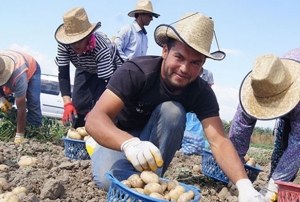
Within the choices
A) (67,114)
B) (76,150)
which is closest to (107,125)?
(76,150)

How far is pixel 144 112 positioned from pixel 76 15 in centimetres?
175

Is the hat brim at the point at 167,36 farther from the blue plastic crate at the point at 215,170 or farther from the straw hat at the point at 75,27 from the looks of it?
the straw hat at the point at 75,27

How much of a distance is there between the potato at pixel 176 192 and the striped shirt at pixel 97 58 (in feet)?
6.73

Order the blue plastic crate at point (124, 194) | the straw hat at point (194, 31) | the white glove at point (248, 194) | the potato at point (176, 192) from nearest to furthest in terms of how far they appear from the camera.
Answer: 1. the blue plastic crate at point (124, 194)
2. the potato at point (176, 192)
3. the white glove at point (248, 194)
4. the straw hat at point (194, 31)

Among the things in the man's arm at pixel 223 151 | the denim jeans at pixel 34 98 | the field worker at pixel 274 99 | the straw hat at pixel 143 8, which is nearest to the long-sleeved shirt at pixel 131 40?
the straw hat at pixel 143 8

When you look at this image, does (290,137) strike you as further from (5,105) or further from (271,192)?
(5,105)

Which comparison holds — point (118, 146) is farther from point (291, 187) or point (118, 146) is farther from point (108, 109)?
point (291, 187)

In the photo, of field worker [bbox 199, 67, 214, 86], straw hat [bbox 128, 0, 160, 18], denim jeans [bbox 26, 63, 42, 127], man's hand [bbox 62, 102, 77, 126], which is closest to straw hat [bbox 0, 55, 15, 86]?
denim jeans [bbox 26, 63, 42, 127]

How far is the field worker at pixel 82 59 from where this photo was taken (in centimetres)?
409

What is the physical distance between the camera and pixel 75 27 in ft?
13.7

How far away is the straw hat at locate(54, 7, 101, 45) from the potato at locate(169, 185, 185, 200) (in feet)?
7.22

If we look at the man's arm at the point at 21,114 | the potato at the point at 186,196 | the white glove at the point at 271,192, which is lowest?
the man's arm at the point at 21,114

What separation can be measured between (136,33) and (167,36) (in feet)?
8.26

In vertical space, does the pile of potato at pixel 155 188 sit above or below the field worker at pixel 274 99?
below
